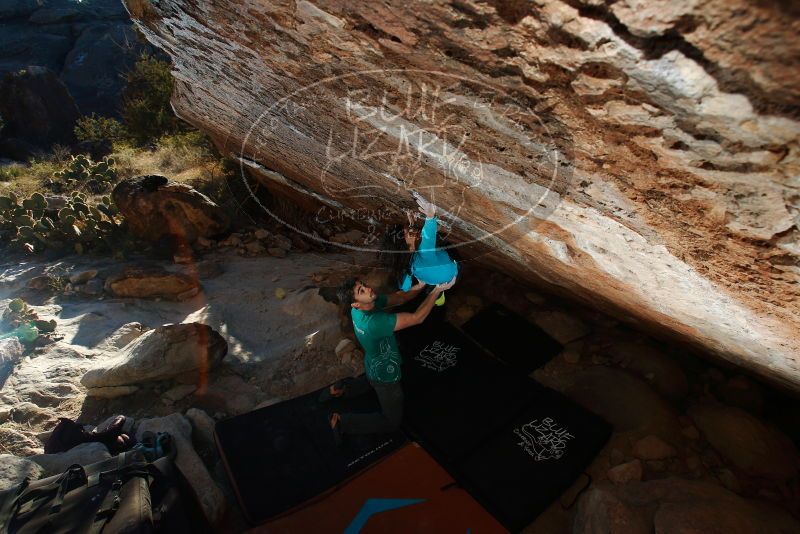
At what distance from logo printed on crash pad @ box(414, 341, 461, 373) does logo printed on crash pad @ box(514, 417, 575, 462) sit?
771 millimetres

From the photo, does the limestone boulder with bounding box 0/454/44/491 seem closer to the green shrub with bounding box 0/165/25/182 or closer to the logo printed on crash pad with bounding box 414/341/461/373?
the logo printed on crash pad with bounding box 414/341/461/373

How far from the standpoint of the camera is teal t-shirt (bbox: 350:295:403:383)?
2510 millimetres

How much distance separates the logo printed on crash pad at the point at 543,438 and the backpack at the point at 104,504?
2037mm

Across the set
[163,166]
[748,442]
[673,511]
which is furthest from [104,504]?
[163,166]

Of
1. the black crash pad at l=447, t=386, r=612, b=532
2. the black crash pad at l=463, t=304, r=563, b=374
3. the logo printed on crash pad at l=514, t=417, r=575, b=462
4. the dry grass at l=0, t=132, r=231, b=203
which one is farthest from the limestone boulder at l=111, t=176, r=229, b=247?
the logo printed on crash pad at l=514, t=417, r=575, b=462

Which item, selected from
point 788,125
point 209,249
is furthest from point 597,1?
point 209,249

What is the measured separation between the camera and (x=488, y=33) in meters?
1.22

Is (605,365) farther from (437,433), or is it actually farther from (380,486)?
(380,486)

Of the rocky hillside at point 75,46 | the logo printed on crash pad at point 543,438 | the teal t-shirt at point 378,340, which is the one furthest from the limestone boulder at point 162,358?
the rocky hillside at point 75,46

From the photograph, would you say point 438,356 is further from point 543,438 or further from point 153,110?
point 153,110

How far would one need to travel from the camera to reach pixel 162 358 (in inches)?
131

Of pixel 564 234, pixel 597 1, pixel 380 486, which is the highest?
pixel 597 1

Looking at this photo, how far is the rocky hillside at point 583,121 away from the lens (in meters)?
0.96

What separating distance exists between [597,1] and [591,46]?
0.38ft
